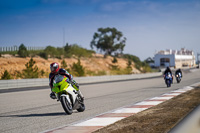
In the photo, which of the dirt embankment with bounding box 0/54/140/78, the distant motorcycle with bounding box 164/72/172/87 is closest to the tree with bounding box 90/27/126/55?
the dirt embankment with bounding box 0/54/140/78

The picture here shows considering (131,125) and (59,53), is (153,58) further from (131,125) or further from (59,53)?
(131,125)

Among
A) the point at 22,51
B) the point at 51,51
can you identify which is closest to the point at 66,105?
the point at 22,51

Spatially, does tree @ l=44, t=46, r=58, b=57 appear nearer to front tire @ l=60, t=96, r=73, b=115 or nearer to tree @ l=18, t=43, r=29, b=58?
tree @ l=18, t=43, r=29, b=58

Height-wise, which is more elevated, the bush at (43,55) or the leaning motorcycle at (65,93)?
the bush at (43,55)

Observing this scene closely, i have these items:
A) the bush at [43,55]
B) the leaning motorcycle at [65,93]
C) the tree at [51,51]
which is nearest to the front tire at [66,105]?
the leaning motorcycle at [65,93]

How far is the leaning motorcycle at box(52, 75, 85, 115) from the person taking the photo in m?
8.03

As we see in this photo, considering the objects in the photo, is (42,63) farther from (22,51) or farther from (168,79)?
(168,79)

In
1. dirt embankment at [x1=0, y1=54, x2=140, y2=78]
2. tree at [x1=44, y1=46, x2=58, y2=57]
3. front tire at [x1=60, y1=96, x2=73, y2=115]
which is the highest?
tree at [x1=44, y1=46, x2=58, y2=57]

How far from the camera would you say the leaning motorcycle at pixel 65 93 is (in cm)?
803

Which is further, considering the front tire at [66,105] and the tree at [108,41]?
the tree at [108,41]

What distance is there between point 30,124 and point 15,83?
61.3ft

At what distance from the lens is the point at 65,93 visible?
26.8 feet

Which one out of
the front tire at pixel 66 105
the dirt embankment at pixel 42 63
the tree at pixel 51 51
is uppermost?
the tree at pixel 51 51

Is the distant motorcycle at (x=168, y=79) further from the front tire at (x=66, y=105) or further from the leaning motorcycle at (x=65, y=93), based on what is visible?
the front tire at (x=66, y=105)
